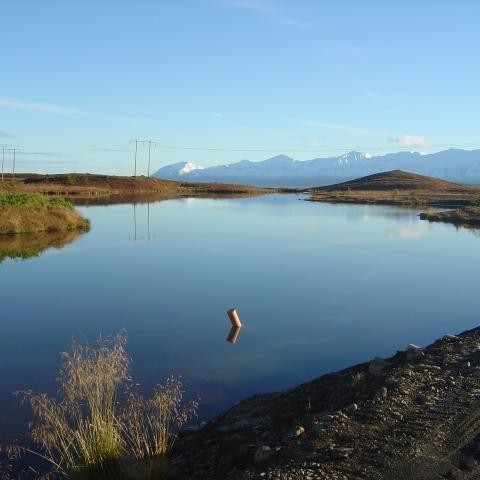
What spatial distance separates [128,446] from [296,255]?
25191mm

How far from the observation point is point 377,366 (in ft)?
39.1

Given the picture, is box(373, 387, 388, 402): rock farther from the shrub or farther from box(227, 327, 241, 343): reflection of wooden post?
the shrub

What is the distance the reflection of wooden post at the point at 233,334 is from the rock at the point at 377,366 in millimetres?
5001

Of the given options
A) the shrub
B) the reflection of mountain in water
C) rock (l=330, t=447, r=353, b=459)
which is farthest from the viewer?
the shrub

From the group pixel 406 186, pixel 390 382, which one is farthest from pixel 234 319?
pixel 406 186

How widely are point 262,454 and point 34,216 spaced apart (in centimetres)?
3938

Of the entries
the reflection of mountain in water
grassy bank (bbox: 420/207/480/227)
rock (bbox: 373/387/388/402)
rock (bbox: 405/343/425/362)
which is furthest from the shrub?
rock (bbox: 373/387/388/402)

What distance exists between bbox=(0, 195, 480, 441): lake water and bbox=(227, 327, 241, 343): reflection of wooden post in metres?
0.21

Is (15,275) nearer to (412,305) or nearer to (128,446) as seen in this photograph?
(412,305)

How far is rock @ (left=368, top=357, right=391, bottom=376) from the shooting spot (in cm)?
1166

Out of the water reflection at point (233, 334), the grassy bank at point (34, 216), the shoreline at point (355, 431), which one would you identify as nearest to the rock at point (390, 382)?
the shoreline at point (355, 431)

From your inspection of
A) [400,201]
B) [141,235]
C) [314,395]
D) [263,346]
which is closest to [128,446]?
[314,395]

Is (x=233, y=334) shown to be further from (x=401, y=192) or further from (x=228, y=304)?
(x=401, y=192)

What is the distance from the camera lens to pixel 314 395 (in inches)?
429
